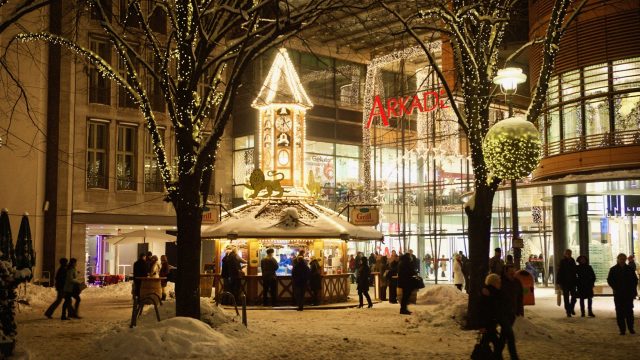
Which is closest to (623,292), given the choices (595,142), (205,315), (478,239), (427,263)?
(478,239)

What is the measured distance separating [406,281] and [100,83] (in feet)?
79.0

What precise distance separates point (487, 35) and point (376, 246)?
30126mm

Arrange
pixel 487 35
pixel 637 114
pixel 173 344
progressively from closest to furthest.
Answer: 1. pixel 173 344
2. pixel 487 35
3. pixel 637 114

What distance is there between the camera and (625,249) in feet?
99.3

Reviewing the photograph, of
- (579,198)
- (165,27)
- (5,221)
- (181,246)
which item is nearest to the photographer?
(181,246)

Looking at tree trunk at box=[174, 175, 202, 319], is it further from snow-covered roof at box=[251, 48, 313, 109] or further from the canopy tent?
the canopy tent

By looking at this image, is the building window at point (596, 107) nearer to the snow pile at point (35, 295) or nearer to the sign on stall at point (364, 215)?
the sign on stall at point (364, 215)

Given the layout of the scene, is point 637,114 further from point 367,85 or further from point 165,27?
point 165,27

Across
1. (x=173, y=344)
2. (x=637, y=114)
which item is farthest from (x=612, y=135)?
(x=173, y=344)

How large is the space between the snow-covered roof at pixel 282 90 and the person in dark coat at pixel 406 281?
8238 mm

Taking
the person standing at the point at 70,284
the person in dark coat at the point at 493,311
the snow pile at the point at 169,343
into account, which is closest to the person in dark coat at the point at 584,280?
the person in dark coat at the point at 493,311

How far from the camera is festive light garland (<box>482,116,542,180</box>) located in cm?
1241

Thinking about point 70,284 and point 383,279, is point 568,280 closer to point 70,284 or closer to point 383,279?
point 383,279

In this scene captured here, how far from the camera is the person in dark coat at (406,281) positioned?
21.1 meters
